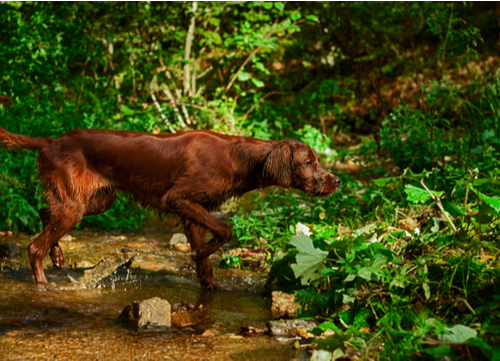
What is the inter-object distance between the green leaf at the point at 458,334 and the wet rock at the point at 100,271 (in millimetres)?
2586

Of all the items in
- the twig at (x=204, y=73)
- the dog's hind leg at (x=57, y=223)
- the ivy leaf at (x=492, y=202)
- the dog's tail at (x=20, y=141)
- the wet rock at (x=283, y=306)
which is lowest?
the wet rock at (x=283, y=306)

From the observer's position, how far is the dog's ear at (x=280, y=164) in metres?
4.00

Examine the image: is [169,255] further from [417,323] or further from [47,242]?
[417,323]

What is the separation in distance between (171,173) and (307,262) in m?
1.47

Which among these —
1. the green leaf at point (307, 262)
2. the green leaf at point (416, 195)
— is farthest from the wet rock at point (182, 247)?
the green leaf at point (416, 195)

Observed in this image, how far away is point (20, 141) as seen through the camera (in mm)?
4203

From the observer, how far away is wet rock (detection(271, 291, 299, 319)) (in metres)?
3.22

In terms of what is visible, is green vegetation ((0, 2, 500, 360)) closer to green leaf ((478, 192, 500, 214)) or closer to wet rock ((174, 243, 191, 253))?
green leaf ((478, 192, 500, 214))

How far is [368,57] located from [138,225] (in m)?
6.94

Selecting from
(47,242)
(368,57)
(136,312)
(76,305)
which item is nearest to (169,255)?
(47,242)

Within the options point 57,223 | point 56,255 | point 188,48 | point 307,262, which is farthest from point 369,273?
point 188,48

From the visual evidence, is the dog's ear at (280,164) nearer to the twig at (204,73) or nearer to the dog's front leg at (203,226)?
the dog's front leg at (203,226)

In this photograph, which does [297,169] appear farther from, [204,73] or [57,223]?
[204,73]

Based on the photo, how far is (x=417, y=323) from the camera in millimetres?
2512
